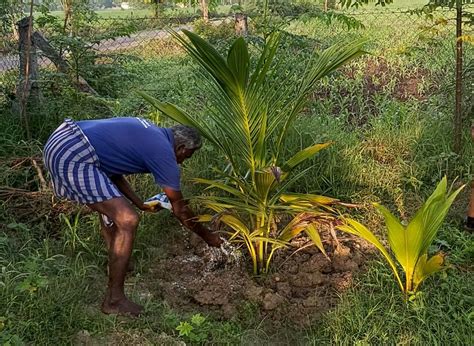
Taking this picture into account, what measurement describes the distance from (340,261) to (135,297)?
127 centimetres

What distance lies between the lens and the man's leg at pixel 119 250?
283cm

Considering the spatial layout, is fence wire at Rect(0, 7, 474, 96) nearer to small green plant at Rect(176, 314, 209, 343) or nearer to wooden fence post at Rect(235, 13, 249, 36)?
wooden fence post at Rect(235, 13, 249, 36)

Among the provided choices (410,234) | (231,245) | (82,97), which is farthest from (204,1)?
(410,234)

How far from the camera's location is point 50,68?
18.6ft

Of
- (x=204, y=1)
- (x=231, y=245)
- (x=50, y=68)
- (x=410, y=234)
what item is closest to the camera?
(x=410, y=234)

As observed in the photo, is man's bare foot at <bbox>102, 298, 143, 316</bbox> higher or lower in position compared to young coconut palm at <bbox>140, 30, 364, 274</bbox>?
lower

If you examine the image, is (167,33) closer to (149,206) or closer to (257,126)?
(149,206)

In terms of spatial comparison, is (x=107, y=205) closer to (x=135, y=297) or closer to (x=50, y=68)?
(x=135, y=297)

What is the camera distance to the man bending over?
2.83 meters

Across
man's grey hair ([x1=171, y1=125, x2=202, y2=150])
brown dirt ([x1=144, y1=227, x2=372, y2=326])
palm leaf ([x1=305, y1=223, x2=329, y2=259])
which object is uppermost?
man's grey hair ([x1=171, y1=125, x2=202, y2=150])

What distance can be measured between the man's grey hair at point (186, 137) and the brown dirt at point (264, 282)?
888 millimetres

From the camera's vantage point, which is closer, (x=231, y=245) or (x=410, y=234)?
(x=410, y=234)

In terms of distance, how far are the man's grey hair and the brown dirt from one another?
89 cm

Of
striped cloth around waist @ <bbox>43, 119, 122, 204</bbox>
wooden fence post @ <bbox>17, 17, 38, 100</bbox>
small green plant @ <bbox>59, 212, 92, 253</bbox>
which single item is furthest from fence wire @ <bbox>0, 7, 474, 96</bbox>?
small green plant @ <bbox>59, 212, 92, 253</bbox>
